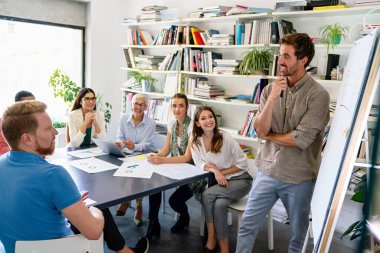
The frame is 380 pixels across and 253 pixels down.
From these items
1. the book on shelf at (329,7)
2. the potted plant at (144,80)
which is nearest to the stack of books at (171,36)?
the potted plant at (144,80)

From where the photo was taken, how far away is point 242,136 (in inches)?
148

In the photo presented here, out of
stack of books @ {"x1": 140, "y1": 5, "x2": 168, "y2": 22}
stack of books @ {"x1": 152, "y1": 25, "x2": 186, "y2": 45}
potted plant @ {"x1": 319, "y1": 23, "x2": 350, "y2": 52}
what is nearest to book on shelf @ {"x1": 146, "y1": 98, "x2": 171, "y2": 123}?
stack of books @ {"x1": 152, "y1": 25, "x2": 186, "y2": 45}

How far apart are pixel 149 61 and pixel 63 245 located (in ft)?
11.8

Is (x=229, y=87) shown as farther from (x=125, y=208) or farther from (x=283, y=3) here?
(x=125, y=208)

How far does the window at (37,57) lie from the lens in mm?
4398


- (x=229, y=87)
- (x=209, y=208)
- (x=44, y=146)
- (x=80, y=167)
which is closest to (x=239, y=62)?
(x=229, y=87)

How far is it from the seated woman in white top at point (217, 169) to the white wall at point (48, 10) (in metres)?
2.94

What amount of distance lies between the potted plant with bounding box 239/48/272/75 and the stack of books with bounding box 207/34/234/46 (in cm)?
32

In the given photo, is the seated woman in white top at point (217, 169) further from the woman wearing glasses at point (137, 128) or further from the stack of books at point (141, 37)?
the stack of books at point (141, 37)

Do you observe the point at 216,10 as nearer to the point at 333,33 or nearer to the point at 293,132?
the point at 333,33

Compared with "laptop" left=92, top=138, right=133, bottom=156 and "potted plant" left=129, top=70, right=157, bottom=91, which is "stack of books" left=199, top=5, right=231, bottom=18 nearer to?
"potted plant" left=129, top=70, right=157, bottom=91

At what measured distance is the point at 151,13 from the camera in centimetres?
467

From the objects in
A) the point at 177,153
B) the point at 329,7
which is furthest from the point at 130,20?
the point at 329,7

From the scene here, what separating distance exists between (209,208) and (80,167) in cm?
101
